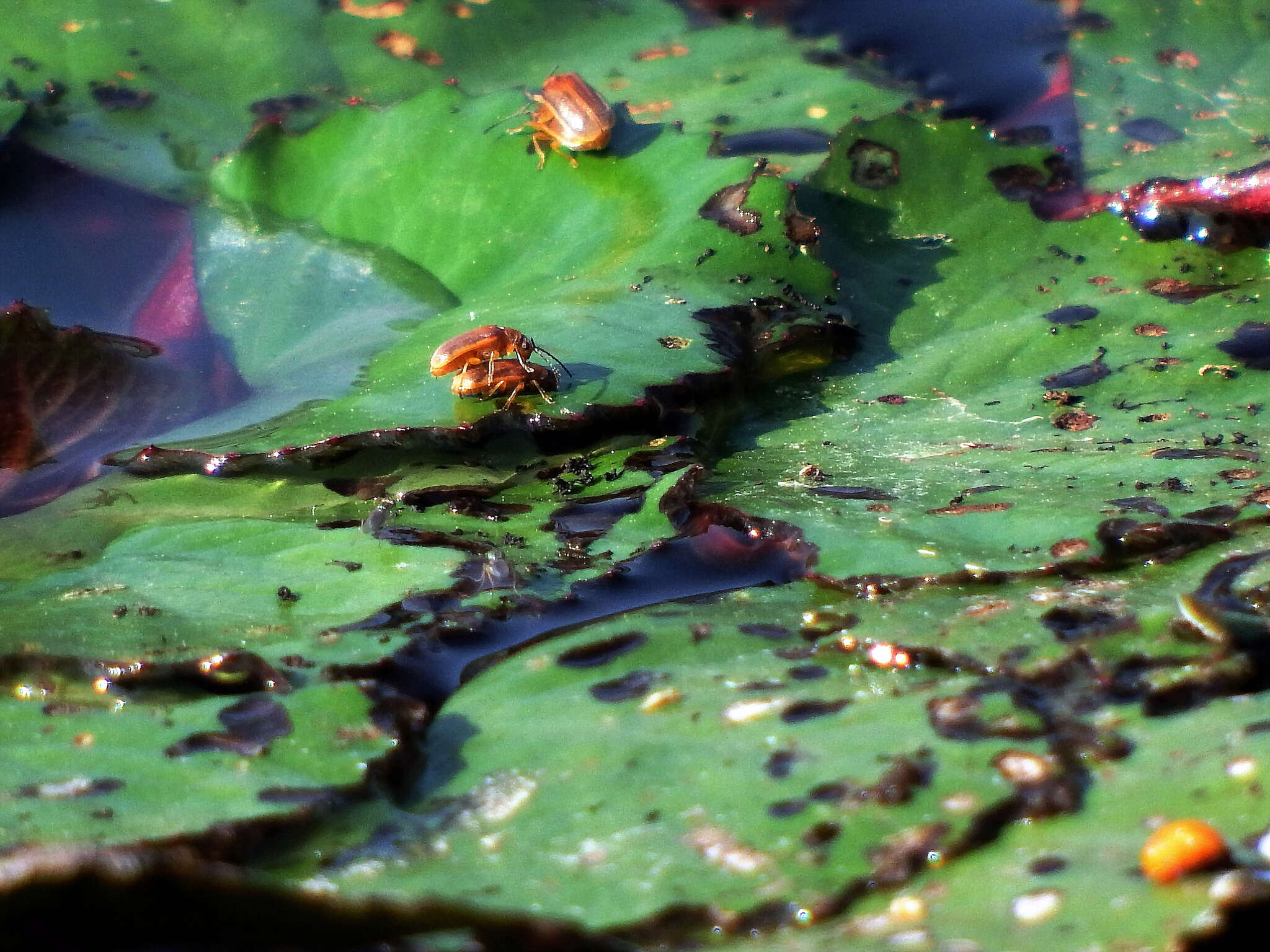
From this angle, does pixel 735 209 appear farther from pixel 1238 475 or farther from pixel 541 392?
pixel 1238 475

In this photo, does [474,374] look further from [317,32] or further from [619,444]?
[317,32]

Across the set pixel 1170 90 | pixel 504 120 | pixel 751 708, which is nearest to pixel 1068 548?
pixel 751 708

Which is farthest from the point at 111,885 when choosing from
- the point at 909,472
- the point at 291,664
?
the point at 909,472

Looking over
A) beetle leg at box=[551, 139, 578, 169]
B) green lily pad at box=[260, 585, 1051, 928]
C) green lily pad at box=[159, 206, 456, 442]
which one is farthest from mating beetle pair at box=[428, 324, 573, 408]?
beetle leg at box=[551, 139, 578, 169]

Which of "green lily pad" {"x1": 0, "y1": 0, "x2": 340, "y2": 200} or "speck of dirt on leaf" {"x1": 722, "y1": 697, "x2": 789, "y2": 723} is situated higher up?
"green lily pad" {"x1": 0, "y1": 0, "x2": 340, "y2": 200}

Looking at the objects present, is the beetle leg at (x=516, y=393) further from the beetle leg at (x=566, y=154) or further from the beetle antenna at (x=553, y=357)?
the beetle leg at (x=566, y=154)

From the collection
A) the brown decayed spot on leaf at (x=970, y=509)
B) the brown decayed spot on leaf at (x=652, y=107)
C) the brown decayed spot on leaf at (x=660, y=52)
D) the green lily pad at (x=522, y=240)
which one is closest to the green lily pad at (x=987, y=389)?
the brown decayed spot on leaf at (x=970, y=509)

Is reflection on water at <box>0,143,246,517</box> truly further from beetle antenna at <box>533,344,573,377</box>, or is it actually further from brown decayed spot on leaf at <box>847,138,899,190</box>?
brown decayed spot on leaf at <box>847,138,899,190</box>
